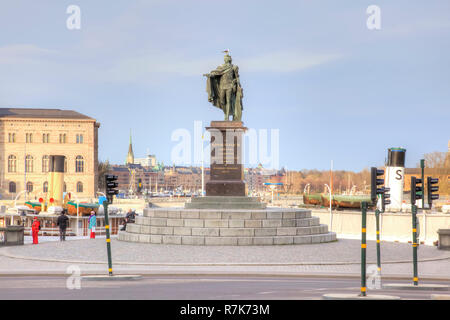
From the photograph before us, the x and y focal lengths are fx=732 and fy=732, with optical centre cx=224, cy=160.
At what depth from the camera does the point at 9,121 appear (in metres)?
132

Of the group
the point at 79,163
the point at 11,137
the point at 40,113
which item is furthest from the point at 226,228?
the point at 40,113

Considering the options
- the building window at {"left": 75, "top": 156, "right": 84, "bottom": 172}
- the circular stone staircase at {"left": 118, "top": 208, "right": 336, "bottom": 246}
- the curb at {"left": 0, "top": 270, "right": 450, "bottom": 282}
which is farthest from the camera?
the building window at {"left": 75, "top": 156, "right": 84, "bottom": 172}

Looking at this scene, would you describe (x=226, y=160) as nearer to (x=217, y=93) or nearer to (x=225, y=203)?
(x=225, y=203)

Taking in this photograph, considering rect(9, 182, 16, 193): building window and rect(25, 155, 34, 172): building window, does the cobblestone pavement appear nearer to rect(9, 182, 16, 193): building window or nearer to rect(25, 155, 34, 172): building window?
rect(9, 182, 16, 193): building window

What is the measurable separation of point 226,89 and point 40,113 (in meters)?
109

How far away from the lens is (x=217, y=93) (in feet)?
112

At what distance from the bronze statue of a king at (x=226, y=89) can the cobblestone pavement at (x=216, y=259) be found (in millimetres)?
8234

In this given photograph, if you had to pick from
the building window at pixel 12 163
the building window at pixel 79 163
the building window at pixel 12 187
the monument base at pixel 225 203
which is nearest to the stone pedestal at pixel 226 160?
the monument base at pixel 225 203

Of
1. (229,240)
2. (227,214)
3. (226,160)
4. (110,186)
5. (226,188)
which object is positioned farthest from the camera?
Answer: (226,160)

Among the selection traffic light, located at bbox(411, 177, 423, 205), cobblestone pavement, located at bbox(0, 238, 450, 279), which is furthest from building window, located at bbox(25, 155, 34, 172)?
traffic light, located at bbox(411, 177, 423, 205)

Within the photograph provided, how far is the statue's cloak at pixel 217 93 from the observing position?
33656 mm

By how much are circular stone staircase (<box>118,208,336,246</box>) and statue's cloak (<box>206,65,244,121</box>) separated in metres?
6.24

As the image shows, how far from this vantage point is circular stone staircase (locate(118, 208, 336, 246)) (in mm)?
27703
